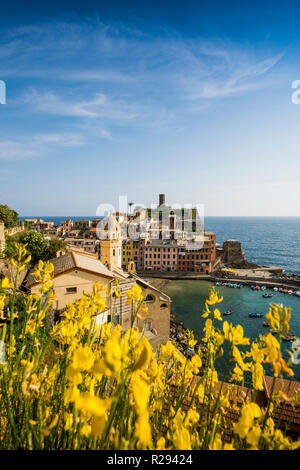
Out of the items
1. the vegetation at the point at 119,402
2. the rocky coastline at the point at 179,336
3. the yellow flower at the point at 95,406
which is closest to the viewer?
the yellow flower at the point at 95,406

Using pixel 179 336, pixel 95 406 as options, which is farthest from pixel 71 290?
pixel 95 406

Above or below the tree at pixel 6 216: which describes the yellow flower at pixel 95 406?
below

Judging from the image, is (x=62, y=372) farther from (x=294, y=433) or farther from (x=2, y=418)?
(x=294, y=433)

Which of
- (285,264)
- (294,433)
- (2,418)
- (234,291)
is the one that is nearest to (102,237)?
(294,433)

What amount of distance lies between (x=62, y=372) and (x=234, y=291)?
4460 centimetres

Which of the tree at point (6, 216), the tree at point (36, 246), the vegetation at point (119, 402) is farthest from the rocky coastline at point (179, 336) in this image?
the tree at point (6, 216)

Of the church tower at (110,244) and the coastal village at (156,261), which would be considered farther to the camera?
the church tower at (110,244)

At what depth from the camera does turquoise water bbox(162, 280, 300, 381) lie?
2768 centimetres

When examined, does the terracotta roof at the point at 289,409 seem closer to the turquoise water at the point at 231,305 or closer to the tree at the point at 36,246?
the turquoise water at the point at 231,305

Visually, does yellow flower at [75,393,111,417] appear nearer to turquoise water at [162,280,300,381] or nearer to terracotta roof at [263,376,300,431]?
terracotta roof at [263,376,300,431]

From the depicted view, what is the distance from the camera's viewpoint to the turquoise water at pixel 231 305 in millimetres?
27680

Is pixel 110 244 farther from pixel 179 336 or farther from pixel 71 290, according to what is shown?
pixel 179 336

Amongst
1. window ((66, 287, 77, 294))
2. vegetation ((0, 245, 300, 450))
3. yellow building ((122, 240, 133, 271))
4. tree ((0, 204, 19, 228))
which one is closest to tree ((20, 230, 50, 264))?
tree ((0, 204, 19, 228))

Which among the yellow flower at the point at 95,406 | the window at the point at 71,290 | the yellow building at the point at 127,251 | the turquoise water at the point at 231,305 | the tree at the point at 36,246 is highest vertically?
the yellow flower at the point at 95,406
